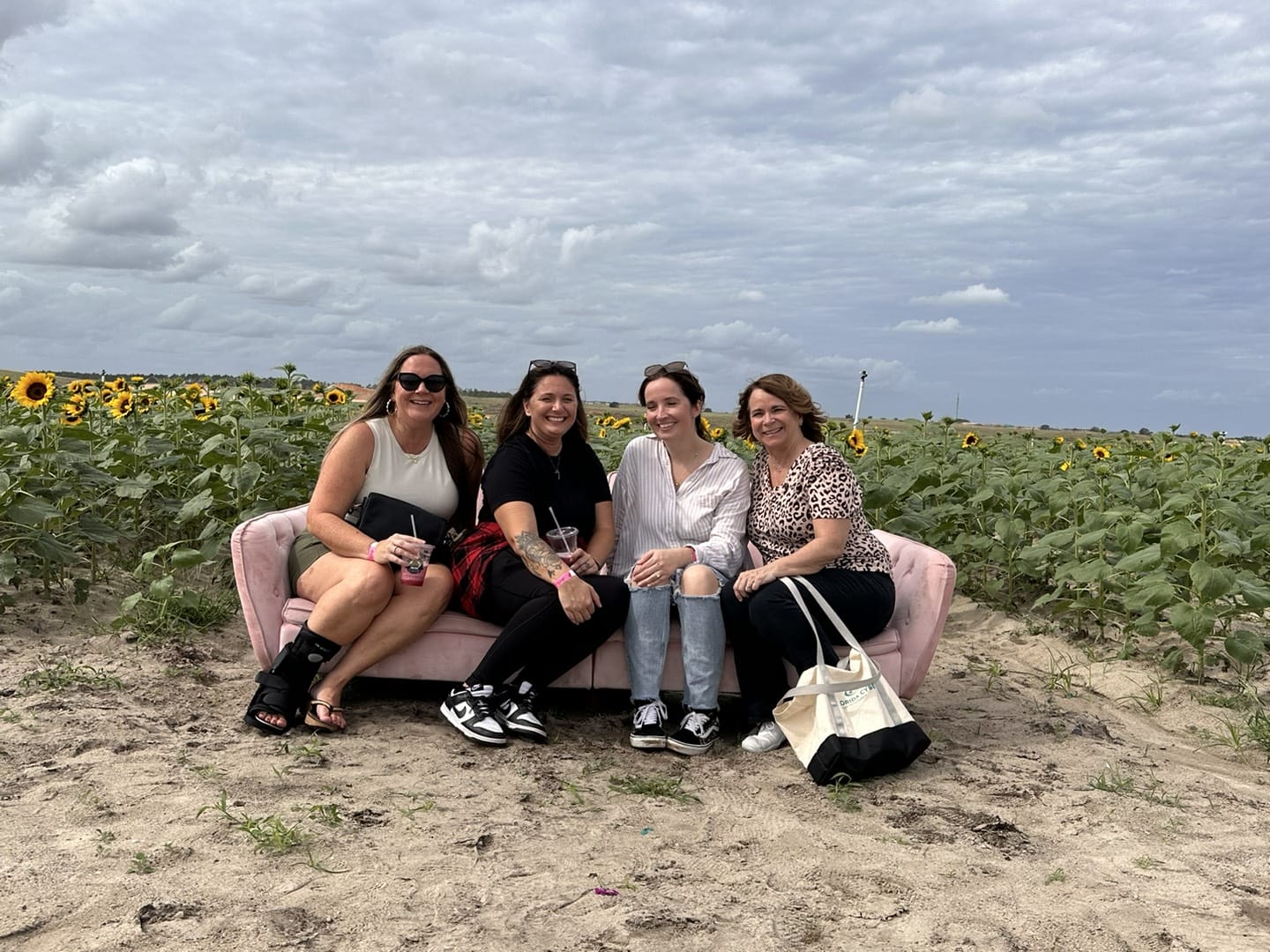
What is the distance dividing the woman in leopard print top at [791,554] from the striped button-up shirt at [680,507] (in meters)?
0.12

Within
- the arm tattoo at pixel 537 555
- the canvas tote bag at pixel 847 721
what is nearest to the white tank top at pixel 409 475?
the arm tattoo at pixel 537 555

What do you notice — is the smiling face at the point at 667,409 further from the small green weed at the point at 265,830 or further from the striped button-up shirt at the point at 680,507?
the small green weed at the point at 265,830

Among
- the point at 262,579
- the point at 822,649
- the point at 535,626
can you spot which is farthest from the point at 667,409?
the point at 262,579

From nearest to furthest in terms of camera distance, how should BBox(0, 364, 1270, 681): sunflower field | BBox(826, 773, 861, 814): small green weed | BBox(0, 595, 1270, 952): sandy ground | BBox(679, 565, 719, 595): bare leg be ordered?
BBox(0, 595, 1270, 952): sandy ground → BBox(826, 773, 861, 814): small green weed → BBox(679, 565, 719, 595): bare leg → BBox(0, 364, 1270, 681): sunflower field

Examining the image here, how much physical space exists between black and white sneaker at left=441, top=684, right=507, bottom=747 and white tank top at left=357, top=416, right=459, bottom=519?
2.79ft

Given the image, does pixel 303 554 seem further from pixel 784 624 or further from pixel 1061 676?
pixel 1061 676

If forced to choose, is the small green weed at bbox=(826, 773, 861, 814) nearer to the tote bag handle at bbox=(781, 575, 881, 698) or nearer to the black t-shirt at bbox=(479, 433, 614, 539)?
the tote bag handle at bbox=(781, 575, 881, 698)

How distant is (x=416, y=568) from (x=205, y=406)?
3736mm

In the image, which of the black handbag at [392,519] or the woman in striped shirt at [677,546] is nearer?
the woman in striped shirt at [677,546]

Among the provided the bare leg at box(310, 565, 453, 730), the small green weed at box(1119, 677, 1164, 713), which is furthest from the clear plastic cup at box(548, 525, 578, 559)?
the small green weed at box(1119, 677, 1164, 713)

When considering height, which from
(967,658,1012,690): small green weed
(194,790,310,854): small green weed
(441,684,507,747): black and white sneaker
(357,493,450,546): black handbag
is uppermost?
(357,493,450,546): black handbag

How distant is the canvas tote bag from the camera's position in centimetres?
412

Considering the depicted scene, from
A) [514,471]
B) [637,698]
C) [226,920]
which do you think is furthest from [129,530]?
[226,920]

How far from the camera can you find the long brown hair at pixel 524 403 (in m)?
4.73
